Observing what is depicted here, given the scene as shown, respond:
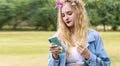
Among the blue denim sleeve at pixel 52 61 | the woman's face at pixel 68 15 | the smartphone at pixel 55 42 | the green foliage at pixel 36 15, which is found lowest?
the green foliage at pixel 36 15

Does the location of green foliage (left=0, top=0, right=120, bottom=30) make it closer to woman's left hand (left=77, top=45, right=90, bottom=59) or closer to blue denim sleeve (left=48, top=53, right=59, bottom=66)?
blue denim sleeve (left=48, top=53, right=59, bottom=66)

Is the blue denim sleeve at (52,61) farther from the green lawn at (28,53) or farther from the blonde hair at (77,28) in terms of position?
the green lawn at (28,53)

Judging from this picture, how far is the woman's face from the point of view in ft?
9.67

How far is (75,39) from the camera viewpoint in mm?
2963

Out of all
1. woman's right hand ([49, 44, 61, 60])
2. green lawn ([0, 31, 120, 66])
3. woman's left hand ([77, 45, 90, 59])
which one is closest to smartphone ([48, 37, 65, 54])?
woman's right hand ([49, 44, 61, 60])

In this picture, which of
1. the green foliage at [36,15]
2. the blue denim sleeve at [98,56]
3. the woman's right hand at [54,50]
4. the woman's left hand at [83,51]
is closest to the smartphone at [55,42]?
the woman's right hand at [54,50]

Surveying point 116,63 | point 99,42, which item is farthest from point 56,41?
point 116,63

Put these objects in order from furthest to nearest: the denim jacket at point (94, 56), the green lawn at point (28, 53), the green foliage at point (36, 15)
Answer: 1. the green foliage at point (36, 15)
2. the green lawn at point (28, 53)
3. the denim jacket at point (94, 56)

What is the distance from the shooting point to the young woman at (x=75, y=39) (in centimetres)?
290

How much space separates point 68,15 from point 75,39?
196 mm

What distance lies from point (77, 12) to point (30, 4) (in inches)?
2275

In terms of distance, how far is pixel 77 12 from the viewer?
2986 mm

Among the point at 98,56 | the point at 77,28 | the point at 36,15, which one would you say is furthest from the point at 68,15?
the point at 36,15

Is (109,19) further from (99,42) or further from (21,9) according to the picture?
(99,42)
